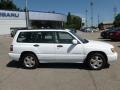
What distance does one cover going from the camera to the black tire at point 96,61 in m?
11.3

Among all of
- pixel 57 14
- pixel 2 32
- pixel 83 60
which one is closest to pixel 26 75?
pixel 83 60

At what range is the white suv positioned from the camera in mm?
11359

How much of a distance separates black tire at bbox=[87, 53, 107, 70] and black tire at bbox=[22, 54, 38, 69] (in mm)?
2107

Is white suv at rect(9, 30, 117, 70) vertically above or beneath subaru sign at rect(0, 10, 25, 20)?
beneath

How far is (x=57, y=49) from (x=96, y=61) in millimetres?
1574

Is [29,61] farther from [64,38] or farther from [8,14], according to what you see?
[8,14]

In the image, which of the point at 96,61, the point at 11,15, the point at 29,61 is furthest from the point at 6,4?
the point at 96,61

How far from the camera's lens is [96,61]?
11.4 metres

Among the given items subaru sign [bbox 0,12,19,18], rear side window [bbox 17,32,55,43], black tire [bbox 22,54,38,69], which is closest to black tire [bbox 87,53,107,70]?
rear side window [bbox 17,32,55,43]

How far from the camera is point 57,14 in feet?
273

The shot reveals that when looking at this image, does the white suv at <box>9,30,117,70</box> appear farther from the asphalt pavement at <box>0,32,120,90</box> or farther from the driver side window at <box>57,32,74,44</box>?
the asphalt pavement at <box>0,32,120,90</box>

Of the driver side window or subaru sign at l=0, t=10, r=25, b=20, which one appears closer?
the driver side window

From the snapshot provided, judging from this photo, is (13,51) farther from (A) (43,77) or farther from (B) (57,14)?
(B) (57,14)

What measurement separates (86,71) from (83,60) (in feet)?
2.14
